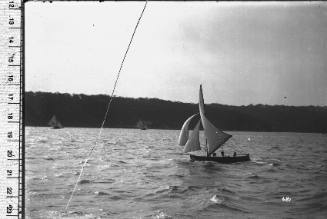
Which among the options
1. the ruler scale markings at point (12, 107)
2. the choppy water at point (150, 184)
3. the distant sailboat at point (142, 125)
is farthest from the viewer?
the distant sailboat at point (142, 125)

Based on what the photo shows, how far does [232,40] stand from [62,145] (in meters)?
3.20

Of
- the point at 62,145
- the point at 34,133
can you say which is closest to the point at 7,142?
the point at 34,133

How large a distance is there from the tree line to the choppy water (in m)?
0.16

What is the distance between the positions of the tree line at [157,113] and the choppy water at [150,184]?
0.51 ft

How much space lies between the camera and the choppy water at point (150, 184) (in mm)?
5340

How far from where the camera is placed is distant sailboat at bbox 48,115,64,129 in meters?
5.64

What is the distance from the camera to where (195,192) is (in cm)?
608

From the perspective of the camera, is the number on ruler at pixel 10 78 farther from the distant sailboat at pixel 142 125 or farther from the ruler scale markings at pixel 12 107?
the distant sailboat at pixel 142 125

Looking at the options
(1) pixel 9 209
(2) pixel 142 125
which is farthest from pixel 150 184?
(1) pixel 9 209

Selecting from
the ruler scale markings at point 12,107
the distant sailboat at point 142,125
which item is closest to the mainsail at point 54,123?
the ruler scale markings at point 12,107

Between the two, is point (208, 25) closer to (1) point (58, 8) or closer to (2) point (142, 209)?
(1) point (58, 8)

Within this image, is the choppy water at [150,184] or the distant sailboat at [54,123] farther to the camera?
the distant sailboat at [54,123]

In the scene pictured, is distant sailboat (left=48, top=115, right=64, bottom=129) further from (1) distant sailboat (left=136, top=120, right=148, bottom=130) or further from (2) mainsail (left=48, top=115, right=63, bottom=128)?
(1) distant sailboat (left=136, top=120, right=148, bottom=130)

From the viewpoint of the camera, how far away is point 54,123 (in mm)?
5754
